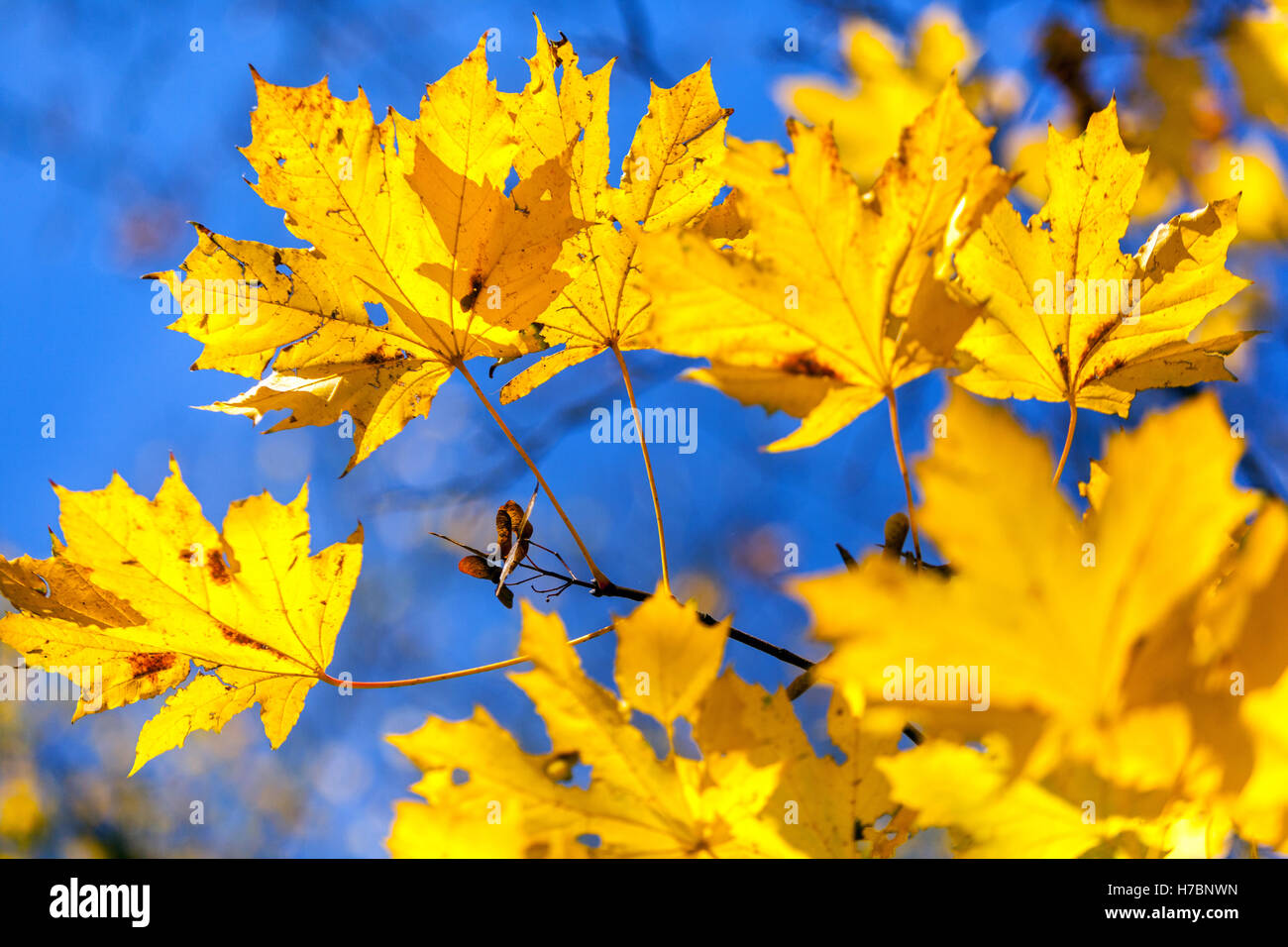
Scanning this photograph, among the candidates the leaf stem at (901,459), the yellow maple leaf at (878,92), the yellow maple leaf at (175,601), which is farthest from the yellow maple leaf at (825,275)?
the yellow maple leaf at (878,92)

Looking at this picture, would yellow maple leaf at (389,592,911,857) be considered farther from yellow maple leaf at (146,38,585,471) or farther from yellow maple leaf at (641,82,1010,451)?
yellow maple leaf at (146,38,585,471)

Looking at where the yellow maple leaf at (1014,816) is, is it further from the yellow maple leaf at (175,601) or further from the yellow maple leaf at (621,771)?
the yellow maple leaf at (175,601)

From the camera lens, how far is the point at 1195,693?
0.35 m

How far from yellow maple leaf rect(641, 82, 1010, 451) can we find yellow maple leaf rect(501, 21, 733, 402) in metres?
0.14

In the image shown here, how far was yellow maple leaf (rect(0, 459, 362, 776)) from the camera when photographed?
0.59 metres

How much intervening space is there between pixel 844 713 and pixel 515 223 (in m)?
0.43

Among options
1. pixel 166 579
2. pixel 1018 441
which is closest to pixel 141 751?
pixel 166 579

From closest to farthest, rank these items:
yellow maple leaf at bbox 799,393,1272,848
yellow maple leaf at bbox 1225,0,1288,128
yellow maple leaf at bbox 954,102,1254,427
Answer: yellow maple leaf at bbox 799,393,1272,848 → yellow maple leaf at bbox 954,102,1254,427 → yellow maple leaf at bbox 1225,0,1288,128

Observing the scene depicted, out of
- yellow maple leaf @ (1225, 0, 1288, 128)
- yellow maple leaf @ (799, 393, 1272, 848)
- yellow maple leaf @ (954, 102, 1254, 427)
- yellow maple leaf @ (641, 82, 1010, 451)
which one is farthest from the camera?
yellow maple leaf @ (1225, 0, 1288, 128)

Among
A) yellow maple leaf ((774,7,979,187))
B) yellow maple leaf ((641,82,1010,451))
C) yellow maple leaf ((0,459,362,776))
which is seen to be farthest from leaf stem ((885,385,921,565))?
yellow maple leaf ((774,7,979,187))

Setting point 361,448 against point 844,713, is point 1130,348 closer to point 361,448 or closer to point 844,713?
point 844,713

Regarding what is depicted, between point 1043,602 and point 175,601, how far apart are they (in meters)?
0.63

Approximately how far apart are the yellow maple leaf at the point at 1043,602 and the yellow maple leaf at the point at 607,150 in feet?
1.15

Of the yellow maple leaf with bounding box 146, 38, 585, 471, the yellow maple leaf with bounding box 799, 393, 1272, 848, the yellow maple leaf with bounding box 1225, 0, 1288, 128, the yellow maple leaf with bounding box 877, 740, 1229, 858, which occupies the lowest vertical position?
the yellow maple leaf with bounding box 877, 740, 1229, 858
